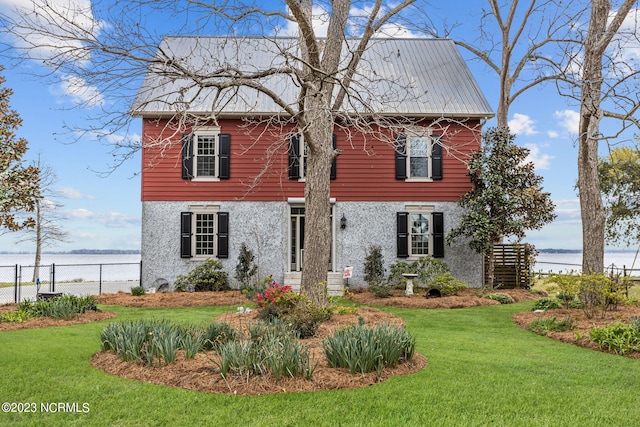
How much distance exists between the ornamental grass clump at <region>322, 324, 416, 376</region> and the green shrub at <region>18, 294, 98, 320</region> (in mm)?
6812

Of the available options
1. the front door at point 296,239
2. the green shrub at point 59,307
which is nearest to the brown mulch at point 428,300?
the front door at point 296,239

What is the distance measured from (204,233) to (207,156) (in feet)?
8.22

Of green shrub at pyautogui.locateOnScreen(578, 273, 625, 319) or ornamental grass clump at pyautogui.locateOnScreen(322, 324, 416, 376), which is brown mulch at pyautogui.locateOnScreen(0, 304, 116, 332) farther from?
green shrub at pyautogui.locateOnScreen(578, 273, 625, 319)

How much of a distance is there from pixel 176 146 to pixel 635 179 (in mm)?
21044

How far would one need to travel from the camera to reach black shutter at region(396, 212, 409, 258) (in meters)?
16.8

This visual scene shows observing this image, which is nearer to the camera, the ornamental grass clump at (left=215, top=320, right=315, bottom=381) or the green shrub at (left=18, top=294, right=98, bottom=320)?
the ornamental grass clump at (left=215, top=320, right=315, bottom=381)

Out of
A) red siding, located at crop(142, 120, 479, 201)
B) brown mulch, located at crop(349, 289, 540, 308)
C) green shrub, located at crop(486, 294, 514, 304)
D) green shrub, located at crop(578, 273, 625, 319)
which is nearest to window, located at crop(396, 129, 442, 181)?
red siding, located at crop(142, 120, 479, 201)

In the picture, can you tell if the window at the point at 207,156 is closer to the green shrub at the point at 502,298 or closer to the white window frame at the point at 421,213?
the white window frame at the point at 421,213

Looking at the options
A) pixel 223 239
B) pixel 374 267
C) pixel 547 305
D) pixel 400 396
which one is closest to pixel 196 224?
pixel 223 239

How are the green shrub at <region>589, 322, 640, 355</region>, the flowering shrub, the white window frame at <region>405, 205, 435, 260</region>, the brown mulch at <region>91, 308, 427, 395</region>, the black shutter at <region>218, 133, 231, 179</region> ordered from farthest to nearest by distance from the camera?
the white window frame at <region>405, 205, 435, 260</region> < the black shutter at <region>218, 133, 231, 179</region> < the flowering shrub < the green shrub at <region>589, 322, 640, 355</region> < the brown mulch at <region>91, 308, 427, 395</region>

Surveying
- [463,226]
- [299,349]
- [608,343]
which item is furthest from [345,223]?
[299,349]

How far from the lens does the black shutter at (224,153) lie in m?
16.7

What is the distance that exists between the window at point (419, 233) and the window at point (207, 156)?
594 cm

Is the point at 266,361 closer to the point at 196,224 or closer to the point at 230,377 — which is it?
the point at 230,377
